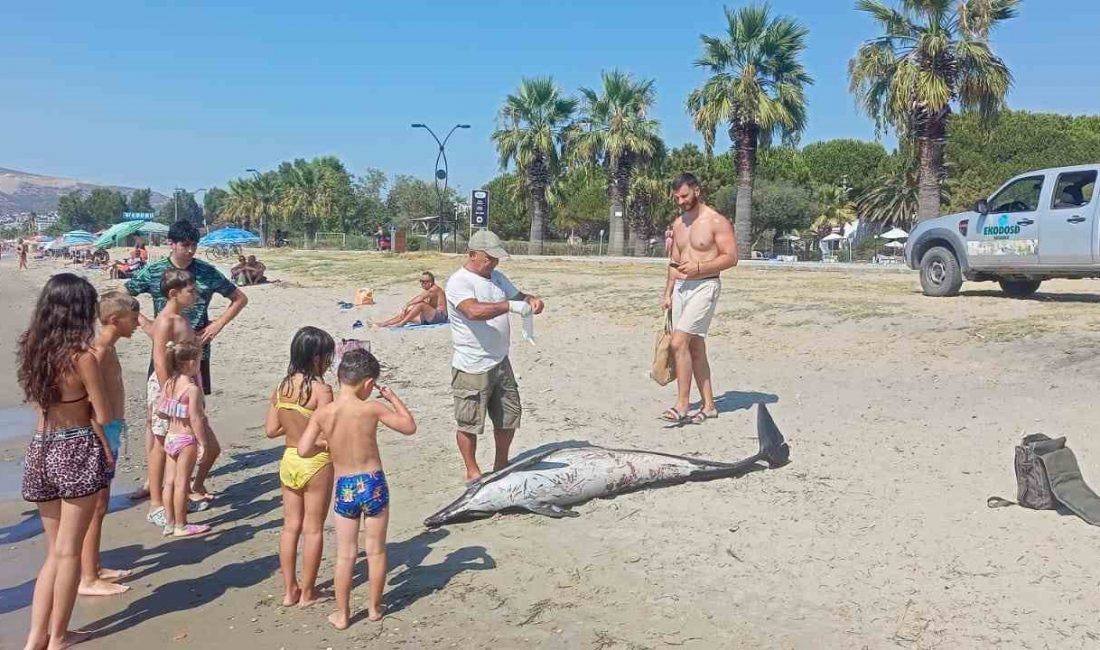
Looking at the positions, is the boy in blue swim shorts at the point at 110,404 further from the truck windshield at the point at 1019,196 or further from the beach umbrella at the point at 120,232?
the beach umbrella at the point at 120,232

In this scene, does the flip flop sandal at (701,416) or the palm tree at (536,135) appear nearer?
the flip flop sandal at (701,416)

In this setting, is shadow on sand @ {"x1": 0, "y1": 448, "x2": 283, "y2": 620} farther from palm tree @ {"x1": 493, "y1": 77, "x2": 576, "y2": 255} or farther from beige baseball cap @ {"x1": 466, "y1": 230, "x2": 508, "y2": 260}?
palm tree @ {"x1": 493, "y1": 77, "x2": 576, "y2": 255}

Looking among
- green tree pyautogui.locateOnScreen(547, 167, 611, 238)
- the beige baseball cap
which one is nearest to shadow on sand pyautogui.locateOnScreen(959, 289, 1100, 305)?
the beige baseball cap

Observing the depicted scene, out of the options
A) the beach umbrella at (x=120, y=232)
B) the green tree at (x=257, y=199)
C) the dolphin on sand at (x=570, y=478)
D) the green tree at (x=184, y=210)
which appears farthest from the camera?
the green tree at (x=184, y=210)

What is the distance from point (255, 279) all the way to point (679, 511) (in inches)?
→ 871

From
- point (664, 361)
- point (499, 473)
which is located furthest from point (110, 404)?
point (664, 361)

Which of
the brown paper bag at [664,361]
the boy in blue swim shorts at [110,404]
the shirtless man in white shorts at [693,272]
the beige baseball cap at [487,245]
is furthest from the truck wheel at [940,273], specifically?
the boy in blue swim shorts at [110,404]

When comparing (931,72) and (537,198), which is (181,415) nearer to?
(931,72)

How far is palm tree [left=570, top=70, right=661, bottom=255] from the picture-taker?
42.0m

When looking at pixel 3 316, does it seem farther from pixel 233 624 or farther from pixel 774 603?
pixel 774 603

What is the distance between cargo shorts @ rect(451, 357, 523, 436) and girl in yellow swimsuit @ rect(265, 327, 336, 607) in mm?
1413

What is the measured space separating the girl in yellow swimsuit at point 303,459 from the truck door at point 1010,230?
1139 centimetres

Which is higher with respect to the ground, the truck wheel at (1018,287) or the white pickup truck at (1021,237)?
the white pickup truck at (1021,237)

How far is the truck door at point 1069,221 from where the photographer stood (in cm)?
1203
